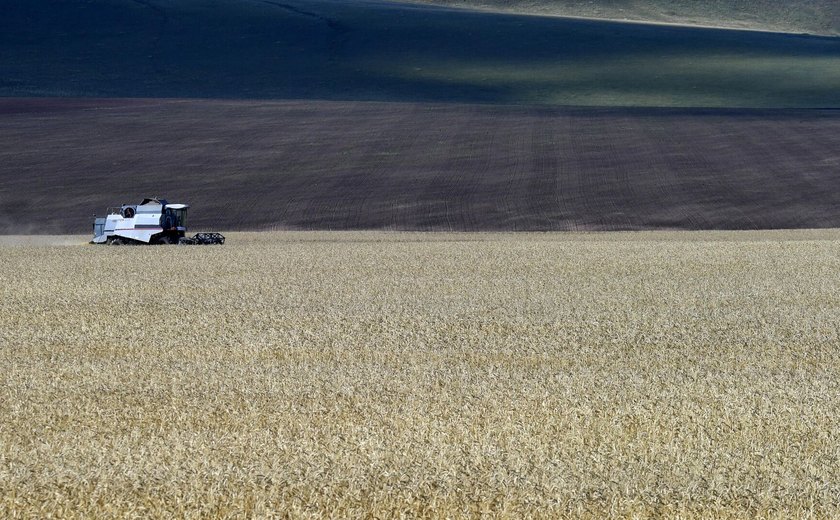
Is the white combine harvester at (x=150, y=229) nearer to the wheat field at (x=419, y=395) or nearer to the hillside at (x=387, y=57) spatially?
the wheat field at (x=419, y=395)

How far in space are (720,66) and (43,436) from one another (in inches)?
3046

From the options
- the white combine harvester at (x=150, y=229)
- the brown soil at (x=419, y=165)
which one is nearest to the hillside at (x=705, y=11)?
the brown soil at (x=419, y=165)

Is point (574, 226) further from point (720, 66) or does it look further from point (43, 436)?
point (720, 66)

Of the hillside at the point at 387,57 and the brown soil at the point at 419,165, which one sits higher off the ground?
the hillside at the point at 387,57

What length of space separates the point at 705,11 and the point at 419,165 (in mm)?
94882

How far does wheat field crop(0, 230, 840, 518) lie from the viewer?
7352 millimetres

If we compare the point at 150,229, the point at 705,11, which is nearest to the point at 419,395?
the point at 150,229

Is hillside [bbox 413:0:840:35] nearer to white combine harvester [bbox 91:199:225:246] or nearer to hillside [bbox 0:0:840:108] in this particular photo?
hillside [bbox 0:0:840:108]

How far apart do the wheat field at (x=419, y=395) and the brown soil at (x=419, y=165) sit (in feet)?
57.8

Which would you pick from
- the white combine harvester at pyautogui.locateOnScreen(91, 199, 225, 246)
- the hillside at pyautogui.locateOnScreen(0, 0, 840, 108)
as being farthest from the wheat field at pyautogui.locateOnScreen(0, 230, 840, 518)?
the hillside at pyautogui.locateOnScreen(0, 0, 840, 108)

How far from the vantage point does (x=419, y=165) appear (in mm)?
47750

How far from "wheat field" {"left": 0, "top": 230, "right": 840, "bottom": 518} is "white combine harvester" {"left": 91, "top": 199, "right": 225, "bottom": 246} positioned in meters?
9.36

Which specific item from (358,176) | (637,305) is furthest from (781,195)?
(637,305)

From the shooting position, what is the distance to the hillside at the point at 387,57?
237 ft
